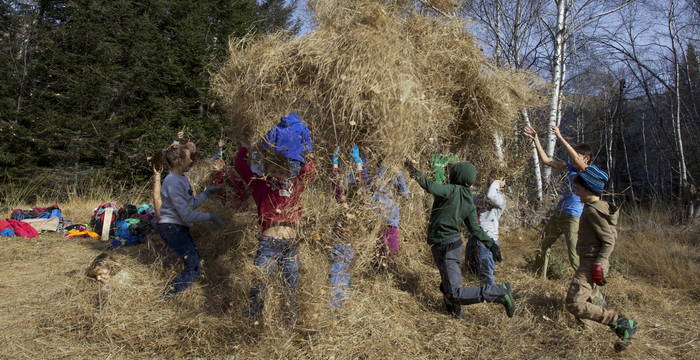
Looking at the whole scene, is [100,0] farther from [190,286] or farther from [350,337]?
[350,337]

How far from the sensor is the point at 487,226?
173 inches

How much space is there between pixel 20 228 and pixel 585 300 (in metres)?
8.63

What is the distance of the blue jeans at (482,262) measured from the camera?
13.5 feet

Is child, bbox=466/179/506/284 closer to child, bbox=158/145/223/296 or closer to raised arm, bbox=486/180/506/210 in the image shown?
raised arm, bbox=486/180/506/210

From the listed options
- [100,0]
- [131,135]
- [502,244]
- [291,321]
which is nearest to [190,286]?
[291,321]

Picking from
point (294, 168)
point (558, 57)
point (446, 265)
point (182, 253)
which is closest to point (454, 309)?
point (446, 265)

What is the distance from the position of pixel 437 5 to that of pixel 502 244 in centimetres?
416

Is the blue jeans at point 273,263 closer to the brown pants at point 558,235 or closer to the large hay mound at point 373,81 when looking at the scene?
the large hay mound at point 373,81

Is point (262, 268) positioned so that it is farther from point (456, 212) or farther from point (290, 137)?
point (456, 212)

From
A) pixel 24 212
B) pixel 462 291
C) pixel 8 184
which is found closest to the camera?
pixel 462 291

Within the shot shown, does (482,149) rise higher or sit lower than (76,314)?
higher

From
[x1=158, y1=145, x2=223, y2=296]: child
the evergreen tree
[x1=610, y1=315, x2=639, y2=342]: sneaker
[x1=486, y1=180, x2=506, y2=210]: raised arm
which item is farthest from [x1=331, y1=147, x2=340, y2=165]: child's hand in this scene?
the evergreen tree

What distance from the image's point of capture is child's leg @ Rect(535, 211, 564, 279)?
4543 mm

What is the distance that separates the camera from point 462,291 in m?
3.42
